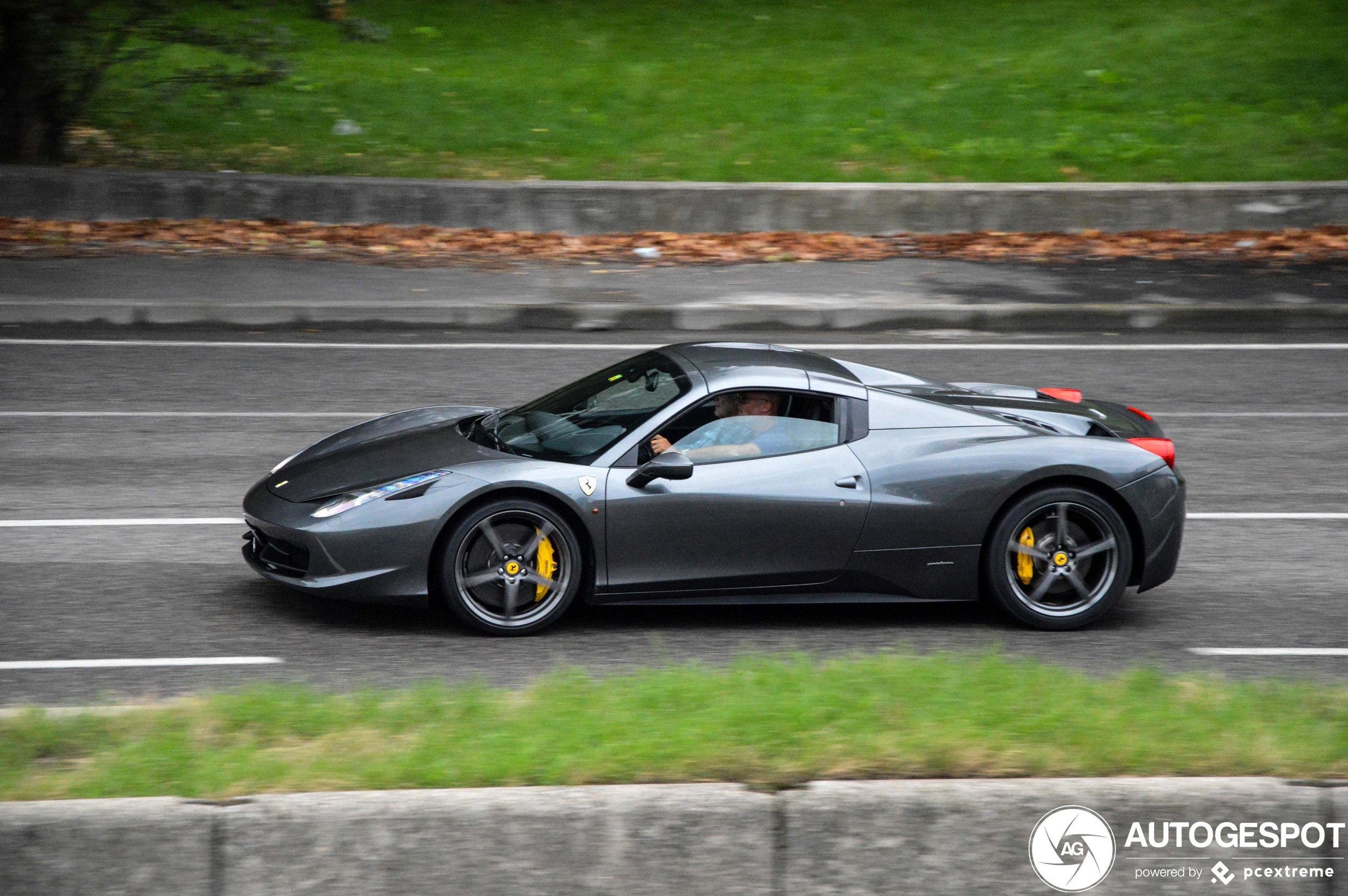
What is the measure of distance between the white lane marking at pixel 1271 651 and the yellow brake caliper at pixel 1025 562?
29.9 inches

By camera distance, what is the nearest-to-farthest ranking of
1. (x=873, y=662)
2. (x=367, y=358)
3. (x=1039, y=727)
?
(x=1039, y=727)
(x=873, y=662)
(x=367, y=358)

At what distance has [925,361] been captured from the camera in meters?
12.2

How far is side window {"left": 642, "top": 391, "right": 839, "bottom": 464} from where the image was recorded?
633 centimetres

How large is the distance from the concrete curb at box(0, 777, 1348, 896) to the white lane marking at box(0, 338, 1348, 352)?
8532 mm

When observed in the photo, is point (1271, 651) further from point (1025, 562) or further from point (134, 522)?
point (134, 522)

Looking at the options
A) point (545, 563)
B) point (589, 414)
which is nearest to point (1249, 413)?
point (589, 414)

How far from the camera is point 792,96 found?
64.4ft

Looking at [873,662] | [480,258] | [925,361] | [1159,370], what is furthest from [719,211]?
[873,662]

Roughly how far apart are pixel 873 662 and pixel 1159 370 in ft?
25.6

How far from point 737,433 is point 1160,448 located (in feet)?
6.75

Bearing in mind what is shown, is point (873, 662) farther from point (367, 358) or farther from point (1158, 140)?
point (1158, 140)

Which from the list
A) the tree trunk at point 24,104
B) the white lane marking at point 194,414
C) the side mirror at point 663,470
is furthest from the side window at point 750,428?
the tree trunk at point 24,104

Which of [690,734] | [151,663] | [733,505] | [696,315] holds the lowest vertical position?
[151,663]

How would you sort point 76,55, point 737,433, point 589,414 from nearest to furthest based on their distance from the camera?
point 737,433, point 589,414, point 76,55
